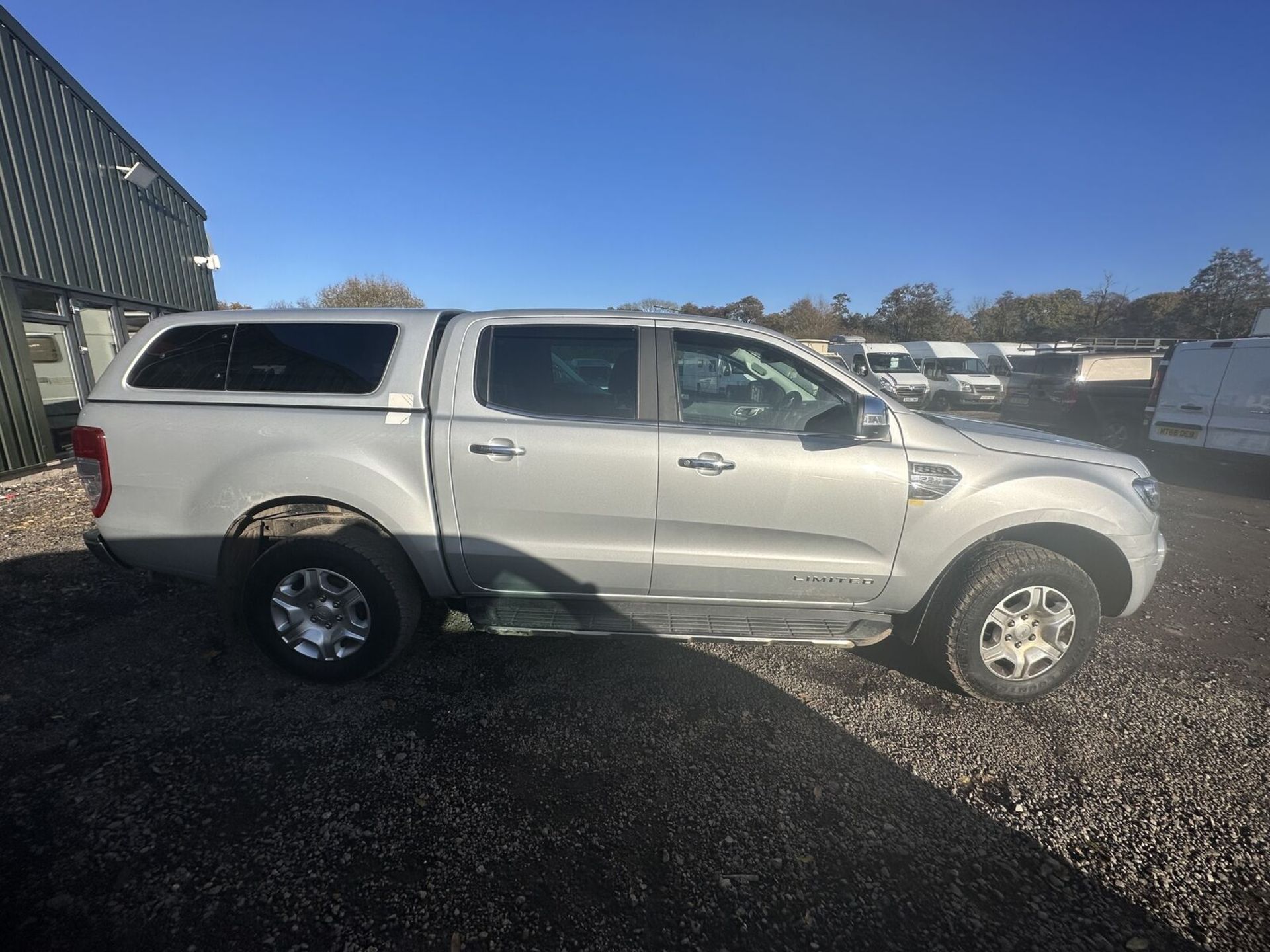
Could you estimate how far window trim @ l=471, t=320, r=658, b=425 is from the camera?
2.85 m

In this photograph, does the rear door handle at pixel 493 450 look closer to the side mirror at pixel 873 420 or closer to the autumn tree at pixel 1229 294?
the side mirror at pixel 873 420

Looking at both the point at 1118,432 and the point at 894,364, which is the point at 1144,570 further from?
the point at 894,364

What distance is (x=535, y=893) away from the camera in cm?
186

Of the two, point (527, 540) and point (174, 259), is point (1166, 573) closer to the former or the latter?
point (527, 540)

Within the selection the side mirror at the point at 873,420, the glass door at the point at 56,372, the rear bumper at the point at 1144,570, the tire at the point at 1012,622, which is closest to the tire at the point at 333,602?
the side mirror at the point at 873,420

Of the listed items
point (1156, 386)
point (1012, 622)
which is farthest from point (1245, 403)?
point (1012, 622)

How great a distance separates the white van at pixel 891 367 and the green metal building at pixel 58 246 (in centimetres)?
1840

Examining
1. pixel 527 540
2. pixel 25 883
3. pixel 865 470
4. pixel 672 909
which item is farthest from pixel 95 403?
pixel 865 470

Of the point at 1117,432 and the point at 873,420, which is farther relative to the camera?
the point at 1117,432

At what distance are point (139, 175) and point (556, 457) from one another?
1254 cm

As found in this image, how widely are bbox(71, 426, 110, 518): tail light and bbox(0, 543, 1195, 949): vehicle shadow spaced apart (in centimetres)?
95

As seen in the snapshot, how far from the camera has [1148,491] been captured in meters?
3.00

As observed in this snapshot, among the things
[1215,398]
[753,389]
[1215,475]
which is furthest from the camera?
[1215,475]

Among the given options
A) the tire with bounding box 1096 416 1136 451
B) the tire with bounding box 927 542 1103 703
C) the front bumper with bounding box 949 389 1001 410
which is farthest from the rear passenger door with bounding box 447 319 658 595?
the front bumper with bounding box 949 389 1001 410
